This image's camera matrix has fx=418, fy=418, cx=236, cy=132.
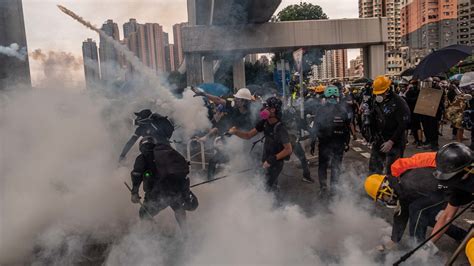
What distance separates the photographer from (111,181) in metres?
5.87

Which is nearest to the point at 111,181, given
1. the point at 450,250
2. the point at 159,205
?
the point at 159,205

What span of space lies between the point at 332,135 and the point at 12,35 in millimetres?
6725

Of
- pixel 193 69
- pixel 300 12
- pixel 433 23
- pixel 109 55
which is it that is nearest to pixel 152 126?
pixel 109 55

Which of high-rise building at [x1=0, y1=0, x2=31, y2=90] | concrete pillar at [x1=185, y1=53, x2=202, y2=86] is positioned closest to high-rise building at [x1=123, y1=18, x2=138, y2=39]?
high-rise building at [x1=0, y1=0, x2=31, y2=90]

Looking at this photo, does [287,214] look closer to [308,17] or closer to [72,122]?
[72,122]

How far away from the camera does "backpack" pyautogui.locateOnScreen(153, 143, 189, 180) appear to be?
4.12 meters

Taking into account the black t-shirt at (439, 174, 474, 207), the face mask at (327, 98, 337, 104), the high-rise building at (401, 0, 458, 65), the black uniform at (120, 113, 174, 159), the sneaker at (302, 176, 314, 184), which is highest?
the high-rise building at (401, 0, 458, 65)

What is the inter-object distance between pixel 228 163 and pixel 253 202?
198 cm

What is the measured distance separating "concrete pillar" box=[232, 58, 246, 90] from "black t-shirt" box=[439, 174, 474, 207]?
22.1 meters

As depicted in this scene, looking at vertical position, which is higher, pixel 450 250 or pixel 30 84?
pixel 30 84

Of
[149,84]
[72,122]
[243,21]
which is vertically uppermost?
[243,21]

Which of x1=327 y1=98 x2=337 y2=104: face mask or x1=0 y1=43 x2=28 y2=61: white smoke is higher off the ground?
x1=0 y1=43 x2=28 y2=61: white smoke

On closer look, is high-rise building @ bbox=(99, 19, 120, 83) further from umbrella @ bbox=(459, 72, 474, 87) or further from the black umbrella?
umbrella @ bbox=(459, 72, 474, 87)

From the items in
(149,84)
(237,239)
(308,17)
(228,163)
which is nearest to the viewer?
(237,239)
